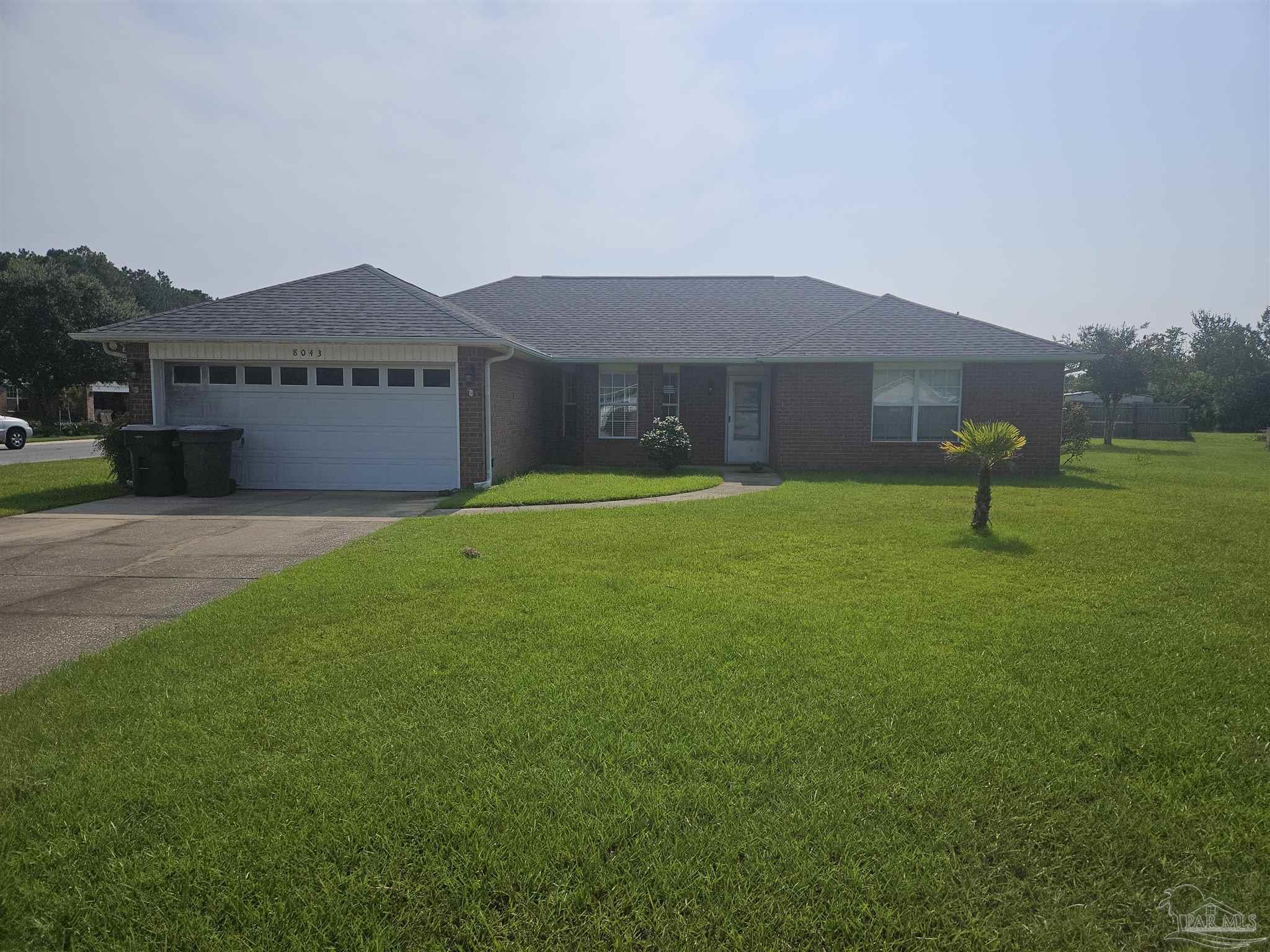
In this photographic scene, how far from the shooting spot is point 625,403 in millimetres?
18391

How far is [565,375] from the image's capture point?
18750mm

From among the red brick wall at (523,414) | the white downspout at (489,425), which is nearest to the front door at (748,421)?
the red brick wall at (523,414)

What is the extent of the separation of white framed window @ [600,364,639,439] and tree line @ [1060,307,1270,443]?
40.8ft

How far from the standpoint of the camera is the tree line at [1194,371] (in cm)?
3272

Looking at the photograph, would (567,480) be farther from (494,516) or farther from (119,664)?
(119,664)

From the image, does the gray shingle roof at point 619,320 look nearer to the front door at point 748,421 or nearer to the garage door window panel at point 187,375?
the garage door window panel at point 187,375

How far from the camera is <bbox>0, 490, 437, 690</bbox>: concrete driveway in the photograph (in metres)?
5.56

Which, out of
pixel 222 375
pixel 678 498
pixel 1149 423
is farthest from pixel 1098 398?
pixel 222 375

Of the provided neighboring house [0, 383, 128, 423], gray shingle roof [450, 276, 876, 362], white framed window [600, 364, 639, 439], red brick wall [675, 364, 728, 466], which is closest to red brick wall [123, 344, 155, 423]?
gray shingle roof [450, 276, 876, 362]

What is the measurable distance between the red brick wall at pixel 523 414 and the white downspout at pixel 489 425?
0.22 metres

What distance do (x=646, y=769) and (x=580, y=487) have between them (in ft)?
33.1

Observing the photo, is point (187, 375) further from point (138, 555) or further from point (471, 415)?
point (138, 555)

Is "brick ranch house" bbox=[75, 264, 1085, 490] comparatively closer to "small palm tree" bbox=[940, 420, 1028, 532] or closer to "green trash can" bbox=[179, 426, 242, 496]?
"green trash can" bbox=[179, 426, 242, 496]

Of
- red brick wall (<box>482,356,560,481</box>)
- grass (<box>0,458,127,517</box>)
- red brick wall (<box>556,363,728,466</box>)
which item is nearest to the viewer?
grass (<box>0,458,127,517</box>)
